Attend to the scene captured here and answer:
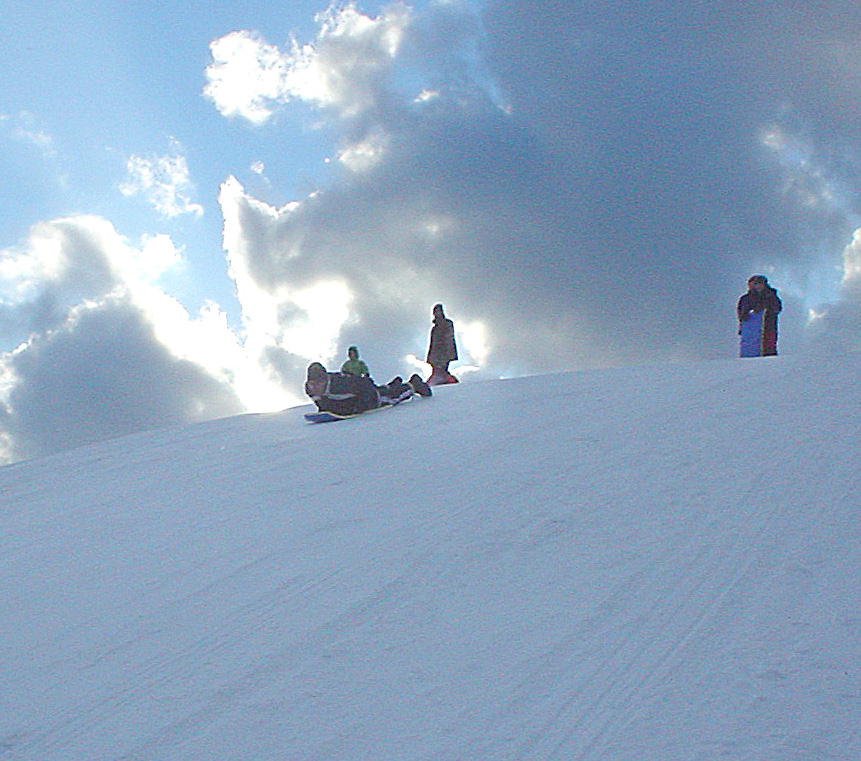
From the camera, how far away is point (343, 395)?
10.5 m

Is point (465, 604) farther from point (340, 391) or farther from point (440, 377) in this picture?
point (440, 377)

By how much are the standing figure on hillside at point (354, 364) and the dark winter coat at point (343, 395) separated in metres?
0.36

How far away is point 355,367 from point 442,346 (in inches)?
219

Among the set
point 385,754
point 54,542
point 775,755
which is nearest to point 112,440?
point 54,542

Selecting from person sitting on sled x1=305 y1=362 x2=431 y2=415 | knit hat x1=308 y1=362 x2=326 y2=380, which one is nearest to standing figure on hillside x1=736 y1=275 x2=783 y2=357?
person sitting on sled x1=305 y1=362 x2=431 y2=415

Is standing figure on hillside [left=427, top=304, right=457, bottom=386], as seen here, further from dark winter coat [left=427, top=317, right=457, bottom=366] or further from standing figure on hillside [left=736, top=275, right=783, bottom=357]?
standing figure on hillside [left=736, top=275, right=783, bottom=357]

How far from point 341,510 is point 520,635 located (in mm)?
2383

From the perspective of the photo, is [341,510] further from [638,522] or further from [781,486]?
[781,486]

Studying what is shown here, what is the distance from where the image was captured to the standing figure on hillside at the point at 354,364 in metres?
11.1

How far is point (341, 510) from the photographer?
5.56 m

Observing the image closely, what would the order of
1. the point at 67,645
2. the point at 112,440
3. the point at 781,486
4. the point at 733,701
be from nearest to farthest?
1. the point at 733,701
2. the point at 67,645
3. the point at 781,486
4. the point at 112,440

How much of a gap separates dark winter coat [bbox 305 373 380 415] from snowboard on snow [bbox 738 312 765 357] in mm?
5813

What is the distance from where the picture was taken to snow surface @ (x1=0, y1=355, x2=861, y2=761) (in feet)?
9.06

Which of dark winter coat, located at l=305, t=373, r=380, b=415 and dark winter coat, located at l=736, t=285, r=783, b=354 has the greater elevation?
dark winter coat, located at l=736, t=285, r=783, b=354
